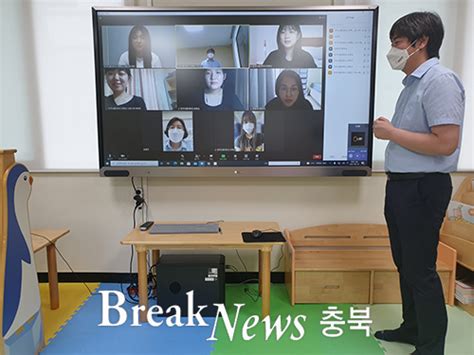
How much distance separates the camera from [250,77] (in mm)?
2373

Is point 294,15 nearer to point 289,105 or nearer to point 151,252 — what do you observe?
point 289,105

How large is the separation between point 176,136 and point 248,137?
506 millimetres

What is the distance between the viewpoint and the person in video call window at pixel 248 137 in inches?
94.9

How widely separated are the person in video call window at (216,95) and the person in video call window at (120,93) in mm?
442

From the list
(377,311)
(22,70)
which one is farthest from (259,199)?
(22,70)

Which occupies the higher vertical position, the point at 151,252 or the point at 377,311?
the point at 151,252

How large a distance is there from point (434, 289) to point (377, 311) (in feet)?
2.48

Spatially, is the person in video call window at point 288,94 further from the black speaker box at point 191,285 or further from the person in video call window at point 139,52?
the black speaker box at point 191,285

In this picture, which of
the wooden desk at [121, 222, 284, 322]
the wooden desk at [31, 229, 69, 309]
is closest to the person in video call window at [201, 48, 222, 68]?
the wooden desk at [121, 222, 284, 322]

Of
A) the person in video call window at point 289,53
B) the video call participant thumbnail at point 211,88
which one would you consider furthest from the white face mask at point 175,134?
the person in video call window at point 289,53

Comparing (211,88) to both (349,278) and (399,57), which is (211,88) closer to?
→ (399,57)

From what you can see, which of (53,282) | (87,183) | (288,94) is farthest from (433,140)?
(53,282)

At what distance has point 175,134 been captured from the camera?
95.3 inches

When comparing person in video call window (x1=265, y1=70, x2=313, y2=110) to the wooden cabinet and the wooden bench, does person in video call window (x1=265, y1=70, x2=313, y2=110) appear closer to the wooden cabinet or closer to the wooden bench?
the wooden bench
